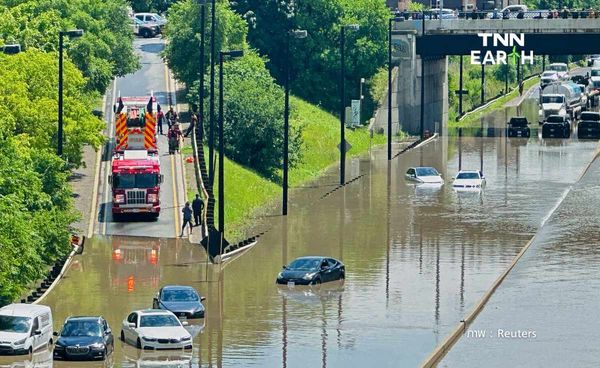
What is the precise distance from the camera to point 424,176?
319ft

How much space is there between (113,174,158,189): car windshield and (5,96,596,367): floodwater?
3353 mm

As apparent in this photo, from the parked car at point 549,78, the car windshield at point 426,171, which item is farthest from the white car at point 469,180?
the parked car at point 549,78

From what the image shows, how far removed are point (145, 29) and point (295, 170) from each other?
133ft

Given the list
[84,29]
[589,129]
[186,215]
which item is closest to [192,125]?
[84,29]

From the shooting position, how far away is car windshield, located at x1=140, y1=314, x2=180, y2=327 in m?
49.8

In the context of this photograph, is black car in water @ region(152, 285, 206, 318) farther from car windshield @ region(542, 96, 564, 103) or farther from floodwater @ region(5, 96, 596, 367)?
car windshield @ region(542, 96, 564, 103)

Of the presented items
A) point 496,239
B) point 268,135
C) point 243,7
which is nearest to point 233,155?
point 268,135

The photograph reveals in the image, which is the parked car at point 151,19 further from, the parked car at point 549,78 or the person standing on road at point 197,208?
the person standing on road at point 197,208

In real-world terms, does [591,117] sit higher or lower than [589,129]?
higher

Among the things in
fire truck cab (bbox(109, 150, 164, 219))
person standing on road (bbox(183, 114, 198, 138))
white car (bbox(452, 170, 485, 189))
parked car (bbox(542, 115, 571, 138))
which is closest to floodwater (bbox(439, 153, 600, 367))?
white car (bbox(452, 170, 485, 189))

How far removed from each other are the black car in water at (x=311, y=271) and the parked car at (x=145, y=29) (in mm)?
75934

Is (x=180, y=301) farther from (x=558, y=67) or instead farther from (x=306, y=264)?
(x=558, y=67)

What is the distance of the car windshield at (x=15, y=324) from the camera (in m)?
48.5

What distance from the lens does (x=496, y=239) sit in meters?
74.0
